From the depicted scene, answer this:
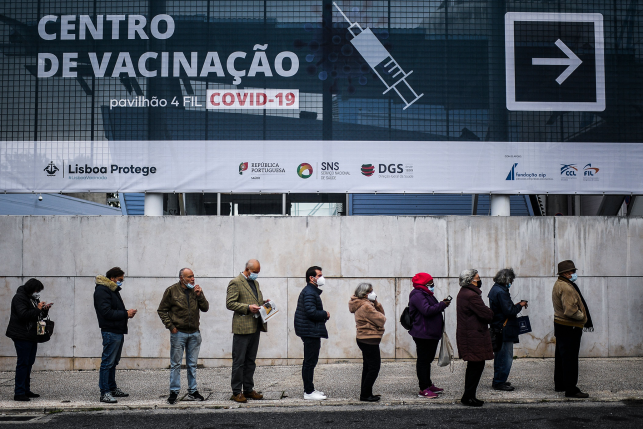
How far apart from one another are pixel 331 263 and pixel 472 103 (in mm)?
3412

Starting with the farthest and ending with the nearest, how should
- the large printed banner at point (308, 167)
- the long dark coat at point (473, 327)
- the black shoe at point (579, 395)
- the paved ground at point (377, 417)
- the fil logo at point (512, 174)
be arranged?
the fil logo at point (512, 174)
the large printed banner at point (308, 167)
the black shoe at point (579, 395)
the long dark coat at point (473, 327)
the paved ground at point (377, 417)

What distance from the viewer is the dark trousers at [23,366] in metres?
7.68

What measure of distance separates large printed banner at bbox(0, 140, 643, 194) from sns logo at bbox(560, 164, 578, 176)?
0.05 feet

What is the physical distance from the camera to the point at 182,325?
7.50 meters

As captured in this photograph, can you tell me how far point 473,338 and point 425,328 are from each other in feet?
2.00

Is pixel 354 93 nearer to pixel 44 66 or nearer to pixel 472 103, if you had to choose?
pixel 472 103

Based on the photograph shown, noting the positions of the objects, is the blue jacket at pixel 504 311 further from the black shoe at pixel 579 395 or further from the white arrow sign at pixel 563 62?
the white arrow sign at pixel 563 62

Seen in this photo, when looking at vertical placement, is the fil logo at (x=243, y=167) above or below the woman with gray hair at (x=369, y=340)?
above

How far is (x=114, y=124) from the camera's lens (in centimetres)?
1012

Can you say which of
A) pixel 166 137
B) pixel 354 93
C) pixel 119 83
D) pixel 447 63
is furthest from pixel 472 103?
pixel 119 83

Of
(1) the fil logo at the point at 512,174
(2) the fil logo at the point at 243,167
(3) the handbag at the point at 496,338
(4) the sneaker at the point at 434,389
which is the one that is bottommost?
(4) the sneaker at the point at 434,389

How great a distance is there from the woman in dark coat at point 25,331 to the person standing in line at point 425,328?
4575mm

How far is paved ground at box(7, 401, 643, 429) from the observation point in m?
6.39

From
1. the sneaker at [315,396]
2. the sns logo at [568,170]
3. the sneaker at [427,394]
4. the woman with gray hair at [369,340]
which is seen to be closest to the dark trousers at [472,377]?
the sneaker at [427,394]
